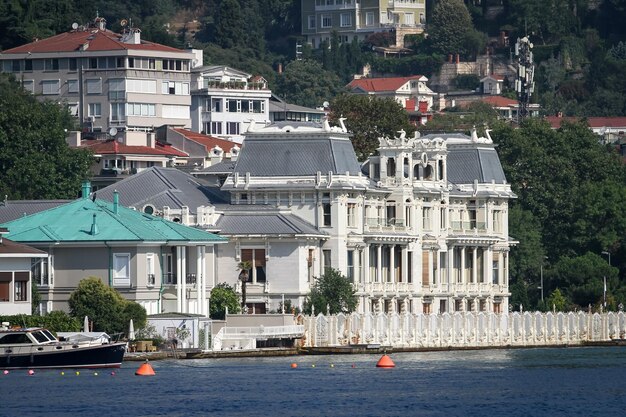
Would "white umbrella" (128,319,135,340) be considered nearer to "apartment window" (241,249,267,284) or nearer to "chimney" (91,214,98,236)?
"chimney" (91,214,98,236)

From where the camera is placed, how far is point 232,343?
5330 inches

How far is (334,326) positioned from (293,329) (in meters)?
4.31

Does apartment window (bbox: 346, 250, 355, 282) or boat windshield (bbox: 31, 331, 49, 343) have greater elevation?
apartment window (bbox: 346, 250, 355, 282)

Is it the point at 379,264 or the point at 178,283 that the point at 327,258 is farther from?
the point at 178,283

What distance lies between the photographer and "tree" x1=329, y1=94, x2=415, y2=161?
190500mm

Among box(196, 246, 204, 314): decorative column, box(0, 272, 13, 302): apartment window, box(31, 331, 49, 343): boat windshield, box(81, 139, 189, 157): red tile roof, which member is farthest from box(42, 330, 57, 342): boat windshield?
box(81, 139, 189, 157): red tile roof

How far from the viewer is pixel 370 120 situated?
632 ft

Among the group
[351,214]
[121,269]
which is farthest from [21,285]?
[351,214]

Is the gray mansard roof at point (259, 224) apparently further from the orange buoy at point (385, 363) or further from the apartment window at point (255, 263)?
the orange buoy at point (385, 363)

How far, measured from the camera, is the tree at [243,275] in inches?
5669

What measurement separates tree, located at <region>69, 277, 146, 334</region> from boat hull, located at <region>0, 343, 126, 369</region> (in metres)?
10.8

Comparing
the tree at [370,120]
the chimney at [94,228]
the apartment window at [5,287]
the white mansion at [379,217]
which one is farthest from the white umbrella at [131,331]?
the tree at [370,120]

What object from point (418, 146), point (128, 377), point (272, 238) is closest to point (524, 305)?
point (418, 146)

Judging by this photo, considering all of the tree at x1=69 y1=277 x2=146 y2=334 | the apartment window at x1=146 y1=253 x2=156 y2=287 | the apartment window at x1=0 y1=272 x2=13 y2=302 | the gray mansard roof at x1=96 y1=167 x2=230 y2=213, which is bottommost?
the tree at x1=69 y1=277 x2=146 y2=334
